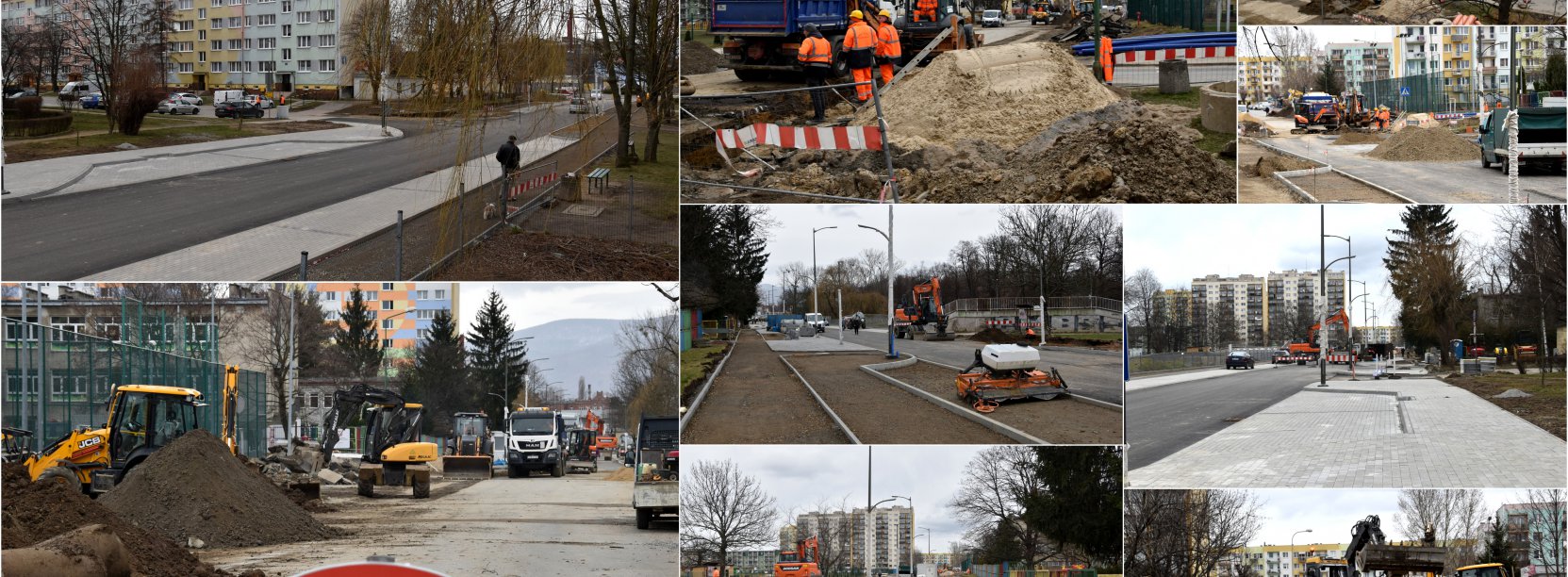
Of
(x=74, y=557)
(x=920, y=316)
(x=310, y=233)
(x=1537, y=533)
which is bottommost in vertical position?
(x=1537, y=533)

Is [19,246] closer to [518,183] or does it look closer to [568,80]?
[518,183]

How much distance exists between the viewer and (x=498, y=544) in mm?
10305

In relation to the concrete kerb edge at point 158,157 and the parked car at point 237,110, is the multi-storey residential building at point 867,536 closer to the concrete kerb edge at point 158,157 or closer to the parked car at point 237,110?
the concrete kerb edge at point 158,157

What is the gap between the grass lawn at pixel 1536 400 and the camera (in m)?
9.23

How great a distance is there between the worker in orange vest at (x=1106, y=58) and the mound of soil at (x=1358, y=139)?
255 centimetres

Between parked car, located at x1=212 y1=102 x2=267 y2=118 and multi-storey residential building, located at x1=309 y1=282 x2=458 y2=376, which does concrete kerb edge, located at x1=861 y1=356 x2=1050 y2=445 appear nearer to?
multi-storey residential building, located at x1=309 y1=282 x2=458 y2=376

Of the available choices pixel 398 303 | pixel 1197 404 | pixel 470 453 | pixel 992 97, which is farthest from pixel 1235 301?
pixel 470 453

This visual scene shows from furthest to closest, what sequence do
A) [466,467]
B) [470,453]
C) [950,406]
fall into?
1. [470,453]
2. [466,467]
3. [950,406]

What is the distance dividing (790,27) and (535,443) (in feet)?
46.2

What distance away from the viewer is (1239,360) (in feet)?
32.8

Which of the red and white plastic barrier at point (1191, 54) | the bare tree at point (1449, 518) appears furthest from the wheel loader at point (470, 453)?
the bare tree at point (1449, 518)

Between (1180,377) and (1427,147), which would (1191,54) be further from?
(1427,147)

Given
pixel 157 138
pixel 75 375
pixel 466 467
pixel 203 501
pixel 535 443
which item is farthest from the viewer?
pixel 535 443

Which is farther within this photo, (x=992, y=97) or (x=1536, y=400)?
(x=1536, y=400)
